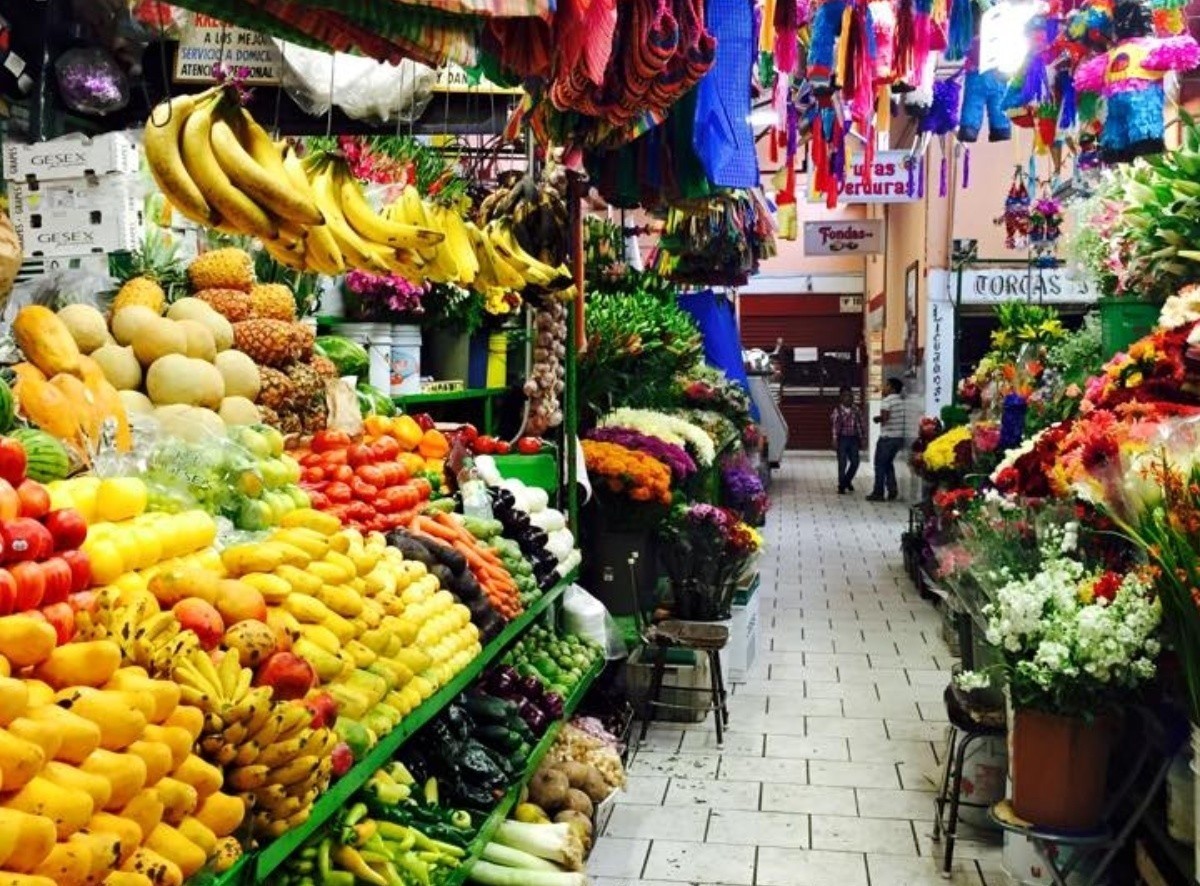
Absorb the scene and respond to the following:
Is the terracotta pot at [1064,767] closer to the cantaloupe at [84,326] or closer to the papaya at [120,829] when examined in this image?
the papaya at [120,829]

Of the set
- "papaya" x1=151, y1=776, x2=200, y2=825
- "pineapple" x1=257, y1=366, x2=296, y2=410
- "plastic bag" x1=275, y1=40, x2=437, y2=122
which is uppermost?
"plastic bag" x1=275, y1=40, x2=437, y2=122

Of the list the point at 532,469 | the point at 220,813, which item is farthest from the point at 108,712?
the point at 532,469

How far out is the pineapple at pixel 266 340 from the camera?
11.9ft

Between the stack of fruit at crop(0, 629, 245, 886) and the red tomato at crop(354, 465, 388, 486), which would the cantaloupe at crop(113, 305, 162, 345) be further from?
the stack of fruit at crop(0, 629, 245, 886)

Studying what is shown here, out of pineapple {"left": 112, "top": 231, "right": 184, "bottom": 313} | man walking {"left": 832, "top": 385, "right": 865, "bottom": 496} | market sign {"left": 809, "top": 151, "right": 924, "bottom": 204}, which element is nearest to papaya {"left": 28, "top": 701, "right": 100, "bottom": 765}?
pineapple {"left": 112, "top": 231, "right": 184, "bottom": 313}

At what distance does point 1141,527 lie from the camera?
3.06 m

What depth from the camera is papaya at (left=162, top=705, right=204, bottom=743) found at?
5.84 feet

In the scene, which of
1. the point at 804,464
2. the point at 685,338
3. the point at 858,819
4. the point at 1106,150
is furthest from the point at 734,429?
the point at 804,464

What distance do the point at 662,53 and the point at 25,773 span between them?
2.60 meters

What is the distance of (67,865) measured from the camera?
1469 millimetres

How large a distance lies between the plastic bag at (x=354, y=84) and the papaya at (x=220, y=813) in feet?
8.57

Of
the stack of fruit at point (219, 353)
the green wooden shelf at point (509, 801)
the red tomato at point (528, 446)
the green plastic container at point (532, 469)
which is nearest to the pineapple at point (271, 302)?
the stack of fruit at point (219, 353)

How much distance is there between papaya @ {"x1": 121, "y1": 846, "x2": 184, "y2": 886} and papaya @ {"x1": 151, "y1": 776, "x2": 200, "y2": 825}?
3.0 inches

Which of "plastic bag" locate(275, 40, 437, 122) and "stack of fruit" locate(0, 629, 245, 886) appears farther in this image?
"plastic bag" locate(275, 40, 437, 122)
